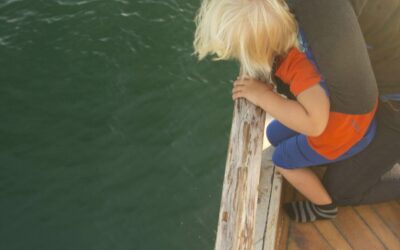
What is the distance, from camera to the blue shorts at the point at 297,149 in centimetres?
309

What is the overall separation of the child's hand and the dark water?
107 inches

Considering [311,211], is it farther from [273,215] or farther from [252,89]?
[252,89]

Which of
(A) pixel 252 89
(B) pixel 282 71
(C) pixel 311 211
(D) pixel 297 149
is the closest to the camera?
(B) pixel 282 71

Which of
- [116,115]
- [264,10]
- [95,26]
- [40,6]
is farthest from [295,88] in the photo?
[40,6]

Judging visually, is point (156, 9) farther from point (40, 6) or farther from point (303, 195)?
point (303, 195)

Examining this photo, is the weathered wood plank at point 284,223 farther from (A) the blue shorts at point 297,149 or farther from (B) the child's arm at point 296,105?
(B) the child's arm at point 296,105

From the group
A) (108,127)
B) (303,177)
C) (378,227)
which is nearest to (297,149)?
(303,177)

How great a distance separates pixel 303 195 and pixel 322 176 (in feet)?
0.62

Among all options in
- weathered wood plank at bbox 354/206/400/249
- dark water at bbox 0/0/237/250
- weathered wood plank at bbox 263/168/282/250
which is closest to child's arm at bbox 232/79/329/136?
weathered wood plank at bbox 263/168/282/250

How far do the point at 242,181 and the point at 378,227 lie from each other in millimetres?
1506

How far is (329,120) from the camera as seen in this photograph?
2.77m

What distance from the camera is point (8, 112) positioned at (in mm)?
6262

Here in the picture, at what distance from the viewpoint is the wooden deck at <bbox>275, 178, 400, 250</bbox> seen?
3523 millimetres

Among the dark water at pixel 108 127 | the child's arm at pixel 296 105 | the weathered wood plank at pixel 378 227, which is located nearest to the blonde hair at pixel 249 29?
the child's arm at pixel 296 105
